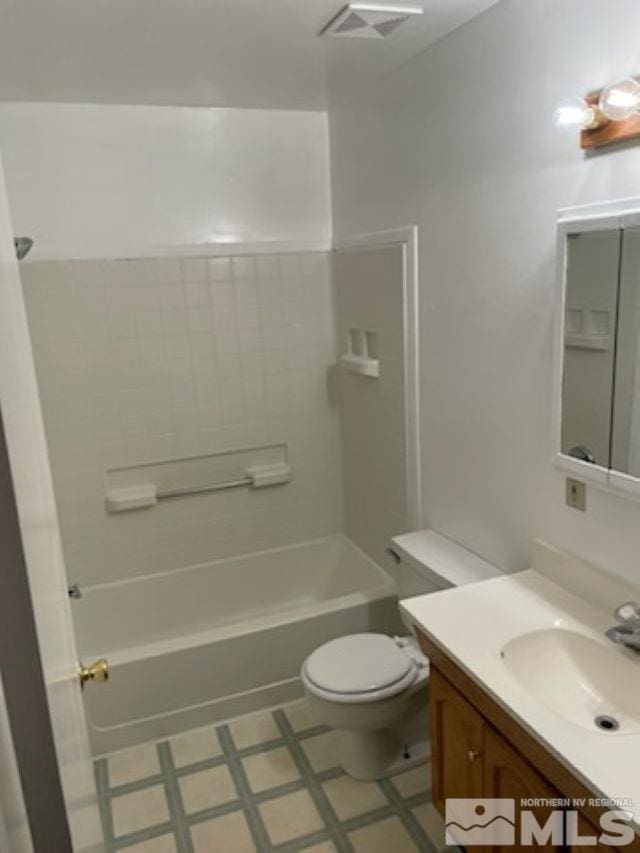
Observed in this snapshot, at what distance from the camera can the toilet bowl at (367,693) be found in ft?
6.72

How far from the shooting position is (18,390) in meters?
0.83

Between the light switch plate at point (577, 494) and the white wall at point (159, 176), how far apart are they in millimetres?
1839

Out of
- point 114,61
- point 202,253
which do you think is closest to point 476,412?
point 202,253

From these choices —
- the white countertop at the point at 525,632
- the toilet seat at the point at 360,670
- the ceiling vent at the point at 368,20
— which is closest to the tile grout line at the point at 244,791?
the toilet seat at the point at 360,670

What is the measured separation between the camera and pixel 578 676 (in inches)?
61.3

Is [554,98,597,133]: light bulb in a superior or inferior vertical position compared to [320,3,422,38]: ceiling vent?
inferior

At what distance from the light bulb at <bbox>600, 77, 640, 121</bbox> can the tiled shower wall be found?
70.5 inches

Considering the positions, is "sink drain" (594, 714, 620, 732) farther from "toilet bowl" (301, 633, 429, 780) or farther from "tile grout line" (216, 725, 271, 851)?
"tile grout line" (216, 725, 271, 851)

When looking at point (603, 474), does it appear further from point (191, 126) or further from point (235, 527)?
point (191, 126)

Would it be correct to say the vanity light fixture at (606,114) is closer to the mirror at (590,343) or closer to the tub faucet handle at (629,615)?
the mirror at (590,343)

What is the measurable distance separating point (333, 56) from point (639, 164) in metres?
1.21

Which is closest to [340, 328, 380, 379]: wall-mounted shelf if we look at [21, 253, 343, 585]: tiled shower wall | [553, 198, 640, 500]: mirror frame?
[21, 253, 343, 585]: tiled shower wall
